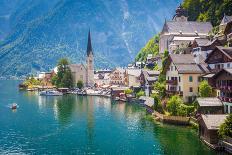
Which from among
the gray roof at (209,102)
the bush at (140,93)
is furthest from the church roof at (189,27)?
the gray roof at (209,102)

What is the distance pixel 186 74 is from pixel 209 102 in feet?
40.3

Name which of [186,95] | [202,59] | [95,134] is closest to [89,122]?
[95,134]

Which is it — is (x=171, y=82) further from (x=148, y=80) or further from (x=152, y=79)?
(x=152, y=79)

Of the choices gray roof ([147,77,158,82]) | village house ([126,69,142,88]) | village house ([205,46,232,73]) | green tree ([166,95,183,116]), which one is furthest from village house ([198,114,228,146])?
village house ([126,69,142,88])

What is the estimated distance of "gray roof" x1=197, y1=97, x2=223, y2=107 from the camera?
6525 cm

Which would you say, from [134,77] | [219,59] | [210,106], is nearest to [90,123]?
[210,106]

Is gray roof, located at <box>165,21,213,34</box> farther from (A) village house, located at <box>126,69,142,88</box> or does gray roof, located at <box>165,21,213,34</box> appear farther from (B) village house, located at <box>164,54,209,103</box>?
(B) village house, located at <box>164,54,209,103</box>

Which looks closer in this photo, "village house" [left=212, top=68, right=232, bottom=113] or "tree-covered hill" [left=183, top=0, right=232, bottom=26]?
"village house" [left=212, top=68, right=232, bottom=113]

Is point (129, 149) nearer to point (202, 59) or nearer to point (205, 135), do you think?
point (205, 135)

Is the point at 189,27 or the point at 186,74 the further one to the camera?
the point at 189,27

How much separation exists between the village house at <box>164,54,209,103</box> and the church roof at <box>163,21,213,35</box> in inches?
1857

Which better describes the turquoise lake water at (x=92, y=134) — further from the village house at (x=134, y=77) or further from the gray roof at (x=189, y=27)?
the village house at (x=134, y=77)

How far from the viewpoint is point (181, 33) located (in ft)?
424

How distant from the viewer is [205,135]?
57.5 metres
